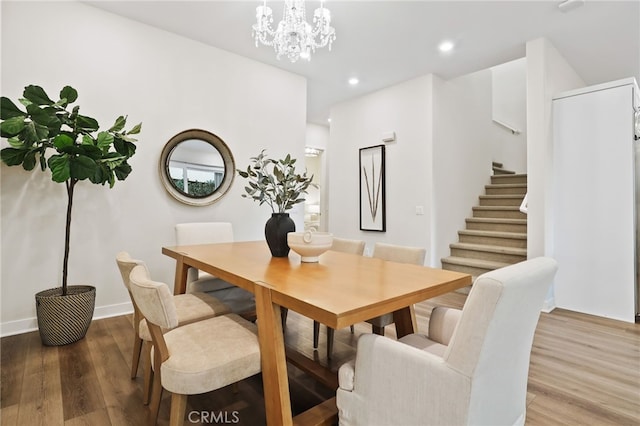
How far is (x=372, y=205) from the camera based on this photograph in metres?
4.94

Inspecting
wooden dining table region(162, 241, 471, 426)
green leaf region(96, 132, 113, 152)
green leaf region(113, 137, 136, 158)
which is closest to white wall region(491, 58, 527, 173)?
wooden dining table region(162, 241, 471, 426)

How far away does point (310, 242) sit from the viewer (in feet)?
5.78

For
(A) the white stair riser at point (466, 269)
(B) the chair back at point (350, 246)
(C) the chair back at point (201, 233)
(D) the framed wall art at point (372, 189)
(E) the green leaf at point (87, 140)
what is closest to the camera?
(E) the green leaf at point (87, 140)

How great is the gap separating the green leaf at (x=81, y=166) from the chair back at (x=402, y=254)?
2.28m

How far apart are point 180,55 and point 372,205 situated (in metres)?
3.26

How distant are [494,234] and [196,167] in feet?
13.1

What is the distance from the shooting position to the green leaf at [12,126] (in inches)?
83.8

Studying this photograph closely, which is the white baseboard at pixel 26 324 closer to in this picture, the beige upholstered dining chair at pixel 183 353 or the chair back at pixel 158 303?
the beige upholstered dining chair at pixel 183 353

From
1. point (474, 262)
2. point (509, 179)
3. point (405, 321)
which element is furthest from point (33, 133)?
point (509, 179)

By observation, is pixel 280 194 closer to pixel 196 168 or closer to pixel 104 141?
pixel 104 141

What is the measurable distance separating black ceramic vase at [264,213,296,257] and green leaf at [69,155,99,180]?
1.51 metres

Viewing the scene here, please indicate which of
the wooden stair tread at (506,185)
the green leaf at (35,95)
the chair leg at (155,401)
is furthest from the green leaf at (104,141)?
the wooden stair tread at (506,185)

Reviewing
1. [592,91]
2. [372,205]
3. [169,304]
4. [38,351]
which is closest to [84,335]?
[38,351]

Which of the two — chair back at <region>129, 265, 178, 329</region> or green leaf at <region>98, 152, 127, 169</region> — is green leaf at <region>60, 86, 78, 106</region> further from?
chair back at <region>129, 265, 178, 329</region>
